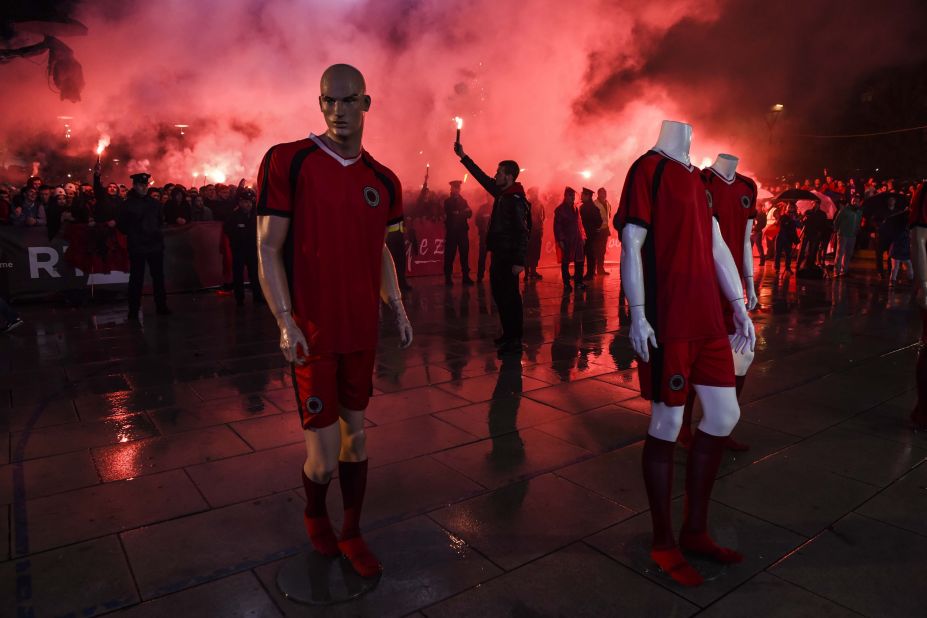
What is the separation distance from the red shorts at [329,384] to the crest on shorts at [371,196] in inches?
23.0

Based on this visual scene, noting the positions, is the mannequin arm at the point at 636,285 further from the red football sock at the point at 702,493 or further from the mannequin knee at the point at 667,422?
the red football sock at the point at 702,493

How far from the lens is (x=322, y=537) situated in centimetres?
276

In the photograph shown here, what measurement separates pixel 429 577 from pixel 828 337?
21.9ft

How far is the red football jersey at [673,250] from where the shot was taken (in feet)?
8.53

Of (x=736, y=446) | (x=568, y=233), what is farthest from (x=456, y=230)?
(x=736, y=446)

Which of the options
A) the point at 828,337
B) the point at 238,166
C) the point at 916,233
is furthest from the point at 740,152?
the point at 916,233

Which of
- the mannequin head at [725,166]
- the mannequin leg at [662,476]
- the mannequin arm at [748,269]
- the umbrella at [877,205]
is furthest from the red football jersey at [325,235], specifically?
the umbrella at [877,205]

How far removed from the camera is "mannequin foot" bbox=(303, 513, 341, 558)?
2.74m

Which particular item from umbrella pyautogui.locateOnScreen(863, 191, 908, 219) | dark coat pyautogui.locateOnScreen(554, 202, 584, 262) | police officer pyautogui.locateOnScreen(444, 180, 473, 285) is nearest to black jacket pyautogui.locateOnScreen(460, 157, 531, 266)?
dark coat pyautogui.locateOnScreen(554, 202, 584, 262)

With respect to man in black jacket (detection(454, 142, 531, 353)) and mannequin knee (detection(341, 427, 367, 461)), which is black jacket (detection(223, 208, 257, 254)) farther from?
mannequin knee (detection(341, 427, 367, 461))

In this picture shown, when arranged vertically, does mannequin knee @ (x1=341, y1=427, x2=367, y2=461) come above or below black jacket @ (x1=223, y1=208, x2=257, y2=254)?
below

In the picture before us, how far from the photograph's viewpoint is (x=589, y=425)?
14.5 ft

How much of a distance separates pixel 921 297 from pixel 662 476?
109 inches

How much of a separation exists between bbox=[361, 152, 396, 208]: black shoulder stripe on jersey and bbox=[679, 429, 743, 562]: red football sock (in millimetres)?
1610
